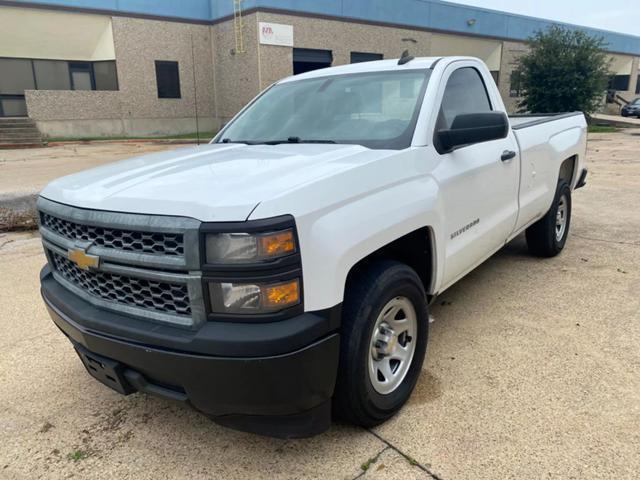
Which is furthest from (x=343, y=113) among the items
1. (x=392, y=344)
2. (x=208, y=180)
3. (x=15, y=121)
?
(x=15, y=121)

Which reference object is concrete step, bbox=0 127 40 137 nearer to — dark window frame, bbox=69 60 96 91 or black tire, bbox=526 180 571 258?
dark window frame, bbox=69 60 96 91

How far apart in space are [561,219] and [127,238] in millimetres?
4821

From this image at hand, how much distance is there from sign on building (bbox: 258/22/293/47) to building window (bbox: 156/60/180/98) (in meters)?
5.08

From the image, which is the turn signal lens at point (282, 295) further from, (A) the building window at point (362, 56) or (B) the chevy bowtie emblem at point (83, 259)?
(A) the building window at point (362, 56)

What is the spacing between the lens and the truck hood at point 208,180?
2.12m

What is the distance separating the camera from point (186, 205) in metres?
2.12

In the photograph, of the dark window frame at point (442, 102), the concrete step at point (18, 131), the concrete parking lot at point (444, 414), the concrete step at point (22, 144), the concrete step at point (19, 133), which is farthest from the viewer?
the concrete step at point (18, 131)

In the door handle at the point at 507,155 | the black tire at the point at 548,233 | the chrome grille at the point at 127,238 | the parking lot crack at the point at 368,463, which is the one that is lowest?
the parking lot crack at the point at 368,463

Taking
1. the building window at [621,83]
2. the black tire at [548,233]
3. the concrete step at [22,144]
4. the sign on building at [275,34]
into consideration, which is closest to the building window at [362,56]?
the sign on building at [275,34]

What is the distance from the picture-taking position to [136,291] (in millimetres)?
2316

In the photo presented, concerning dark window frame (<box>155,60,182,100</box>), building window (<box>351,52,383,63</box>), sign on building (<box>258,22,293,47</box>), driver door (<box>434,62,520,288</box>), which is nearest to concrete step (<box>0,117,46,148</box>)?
dark window frame (<box>155,60,182,100</box>)

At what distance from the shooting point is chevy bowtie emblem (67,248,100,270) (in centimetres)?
236

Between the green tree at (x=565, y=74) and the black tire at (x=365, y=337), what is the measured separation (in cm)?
2703

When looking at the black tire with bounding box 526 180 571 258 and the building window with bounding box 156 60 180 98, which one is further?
the building window with bounding box 156 60 180 98
